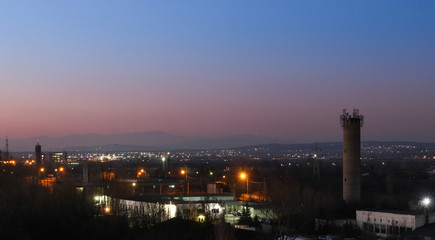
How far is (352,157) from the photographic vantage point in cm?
3653

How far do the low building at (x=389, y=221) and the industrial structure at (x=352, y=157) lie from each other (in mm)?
6439

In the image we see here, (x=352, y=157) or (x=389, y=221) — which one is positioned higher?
(x=352, y=157)

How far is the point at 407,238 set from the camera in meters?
22.7

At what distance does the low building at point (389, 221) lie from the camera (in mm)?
25969

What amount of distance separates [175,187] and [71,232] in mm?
24857

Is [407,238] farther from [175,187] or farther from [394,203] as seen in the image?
[175,187]

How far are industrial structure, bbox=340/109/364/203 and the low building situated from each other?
644 centimetres

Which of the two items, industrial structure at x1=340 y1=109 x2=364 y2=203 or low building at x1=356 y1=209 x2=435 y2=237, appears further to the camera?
industrial structure at x1=340 y1=109 x2=364 y2=203

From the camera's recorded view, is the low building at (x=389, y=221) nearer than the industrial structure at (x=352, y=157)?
Yes

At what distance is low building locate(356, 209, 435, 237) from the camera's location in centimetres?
2597

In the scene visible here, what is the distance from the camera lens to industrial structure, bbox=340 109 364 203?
118 feet

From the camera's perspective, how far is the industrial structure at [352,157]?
35938mm

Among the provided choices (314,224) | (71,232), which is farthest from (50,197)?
(314,224)

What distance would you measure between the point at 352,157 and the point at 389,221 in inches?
371
